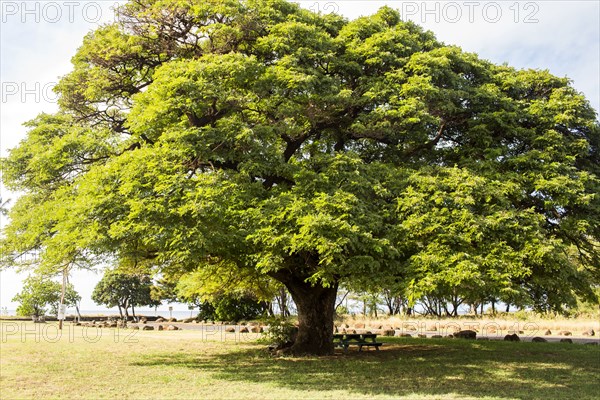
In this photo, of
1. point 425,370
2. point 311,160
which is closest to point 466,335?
point 425,370

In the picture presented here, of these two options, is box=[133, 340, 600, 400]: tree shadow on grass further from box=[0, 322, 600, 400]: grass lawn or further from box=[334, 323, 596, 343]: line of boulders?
box=[334, 323, 596, 343]: line of boulders

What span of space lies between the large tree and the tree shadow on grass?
2089 mm

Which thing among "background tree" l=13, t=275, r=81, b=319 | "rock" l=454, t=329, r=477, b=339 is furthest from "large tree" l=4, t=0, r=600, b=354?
"background tree" l=13, t=275, r=81, b=319

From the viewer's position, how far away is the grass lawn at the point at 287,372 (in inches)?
416

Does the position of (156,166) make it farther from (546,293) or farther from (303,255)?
(546,293)

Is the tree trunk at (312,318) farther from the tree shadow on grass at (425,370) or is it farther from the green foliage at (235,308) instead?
the green foliage at (235,308)

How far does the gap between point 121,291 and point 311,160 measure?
1787 inches

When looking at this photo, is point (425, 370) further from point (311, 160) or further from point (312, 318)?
point (311, 160)

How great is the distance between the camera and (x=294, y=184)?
48.7 feet

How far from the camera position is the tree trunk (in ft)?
56.1

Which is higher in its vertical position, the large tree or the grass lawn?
the large tree

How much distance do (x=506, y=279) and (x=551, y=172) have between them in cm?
427

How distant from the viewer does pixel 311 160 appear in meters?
14.7

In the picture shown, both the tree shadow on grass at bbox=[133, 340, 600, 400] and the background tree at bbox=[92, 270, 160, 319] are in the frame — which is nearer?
the tree shadow on grass at bbox=[133, 340, 600, 400]
